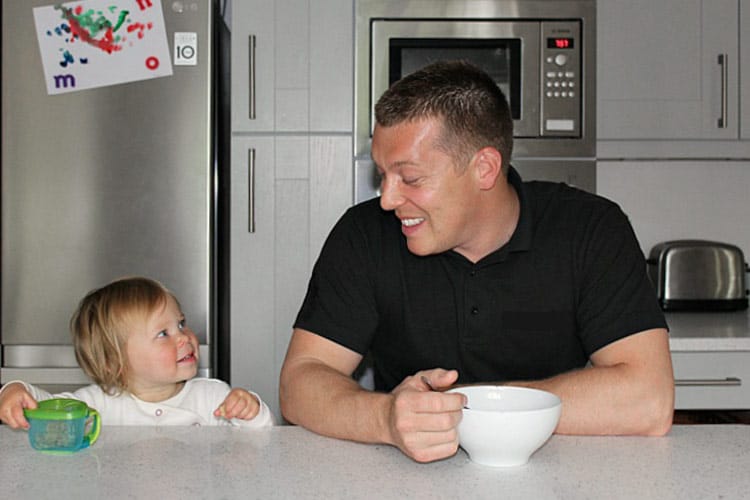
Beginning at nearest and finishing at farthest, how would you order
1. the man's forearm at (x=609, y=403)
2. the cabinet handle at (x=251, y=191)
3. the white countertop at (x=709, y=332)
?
the man's forearm at (x=609, y=403) → the white countertop at (x=709, y=332) → the cabinet handle at (x=251, y=191)

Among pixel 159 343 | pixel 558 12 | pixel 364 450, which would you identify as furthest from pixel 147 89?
pixel 364 450

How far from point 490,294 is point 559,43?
4.14 feet

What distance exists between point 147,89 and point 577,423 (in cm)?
163

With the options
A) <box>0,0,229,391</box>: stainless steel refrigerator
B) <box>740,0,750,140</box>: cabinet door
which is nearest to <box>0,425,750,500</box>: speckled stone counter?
<box>0,0,229,391</box>: stainless steel refrigerator

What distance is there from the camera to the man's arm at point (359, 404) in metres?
1.11

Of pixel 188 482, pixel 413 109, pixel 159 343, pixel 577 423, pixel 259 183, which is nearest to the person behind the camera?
pixel 188 482

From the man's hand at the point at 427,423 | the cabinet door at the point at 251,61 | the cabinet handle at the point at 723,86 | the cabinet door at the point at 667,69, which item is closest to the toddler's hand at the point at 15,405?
the man's hand at the point at 427,423

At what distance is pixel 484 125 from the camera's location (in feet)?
5.46

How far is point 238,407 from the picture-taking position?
5.25 ft

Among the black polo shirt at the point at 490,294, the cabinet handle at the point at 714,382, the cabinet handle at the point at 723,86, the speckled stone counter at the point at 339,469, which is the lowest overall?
the cabinet handle at the point at 714,382

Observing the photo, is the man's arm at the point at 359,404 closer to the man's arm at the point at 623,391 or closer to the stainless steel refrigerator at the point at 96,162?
the man's arm at the point at 623,391

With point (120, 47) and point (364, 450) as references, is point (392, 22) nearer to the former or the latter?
point (120, 47)

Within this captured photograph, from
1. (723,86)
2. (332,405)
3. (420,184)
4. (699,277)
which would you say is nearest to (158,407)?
(332,405)

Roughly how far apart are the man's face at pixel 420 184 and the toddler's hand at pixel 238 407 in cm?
38
